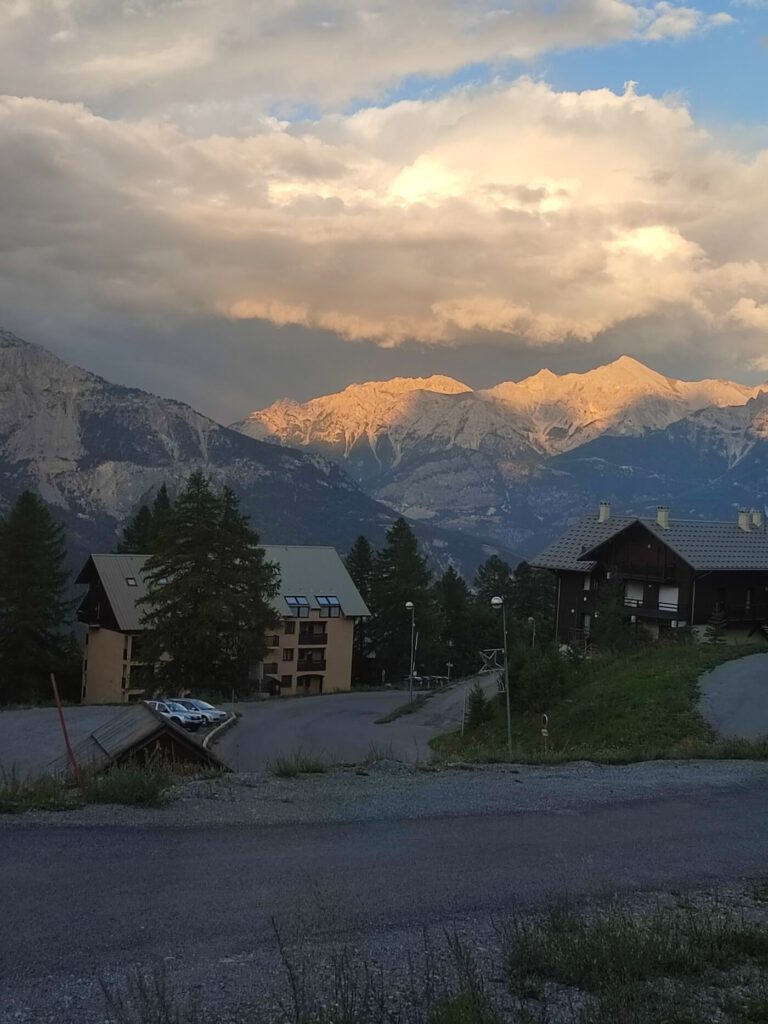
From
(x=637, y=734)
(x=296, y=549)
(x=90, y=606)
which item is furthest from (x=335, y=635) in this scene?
(x=637, y=734)

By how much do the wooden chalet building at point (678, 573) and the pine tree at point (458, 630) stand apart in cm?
3138

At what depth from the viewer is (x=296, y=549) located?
78.9 meters

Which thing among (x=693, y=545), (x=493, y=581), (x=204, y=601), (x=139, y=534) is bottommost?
(x=204, y=601)

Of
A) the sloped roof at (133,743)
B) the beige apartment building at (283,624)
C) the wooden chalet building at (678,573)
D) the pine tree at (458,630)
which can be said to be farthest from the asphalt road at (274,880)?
the pine tree at (458,630)

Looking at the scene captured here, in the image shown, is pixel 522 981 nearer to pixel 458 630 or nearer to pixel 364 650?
pixel 364 650

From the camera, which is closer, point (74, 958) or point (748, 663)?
point (74, 958)

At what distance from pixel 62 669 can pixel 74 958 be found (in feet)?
205

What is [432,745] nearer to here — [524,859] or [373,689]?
[524,859]

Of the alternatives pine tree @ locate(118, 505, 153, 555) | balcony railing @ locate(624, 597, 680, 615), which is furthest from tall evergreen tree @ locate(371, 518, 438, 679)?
balcony railing @ locate(624, 597, 680, 615)

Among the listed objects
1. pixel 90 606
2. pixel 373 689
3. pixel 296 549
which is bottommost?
pixel 373 689

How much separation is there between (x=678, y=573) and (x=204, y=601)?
90.9 ft

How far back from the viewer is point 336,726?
41.5m

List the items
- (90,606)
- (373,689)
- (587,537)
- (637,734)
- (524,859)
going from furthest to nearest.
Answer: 1. (90,606)
2. (373,689)
3. (587,537)
4. (637,734)
5. (524,859)

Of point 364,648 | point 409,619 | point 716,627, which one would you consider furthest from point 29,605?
point 716,627
